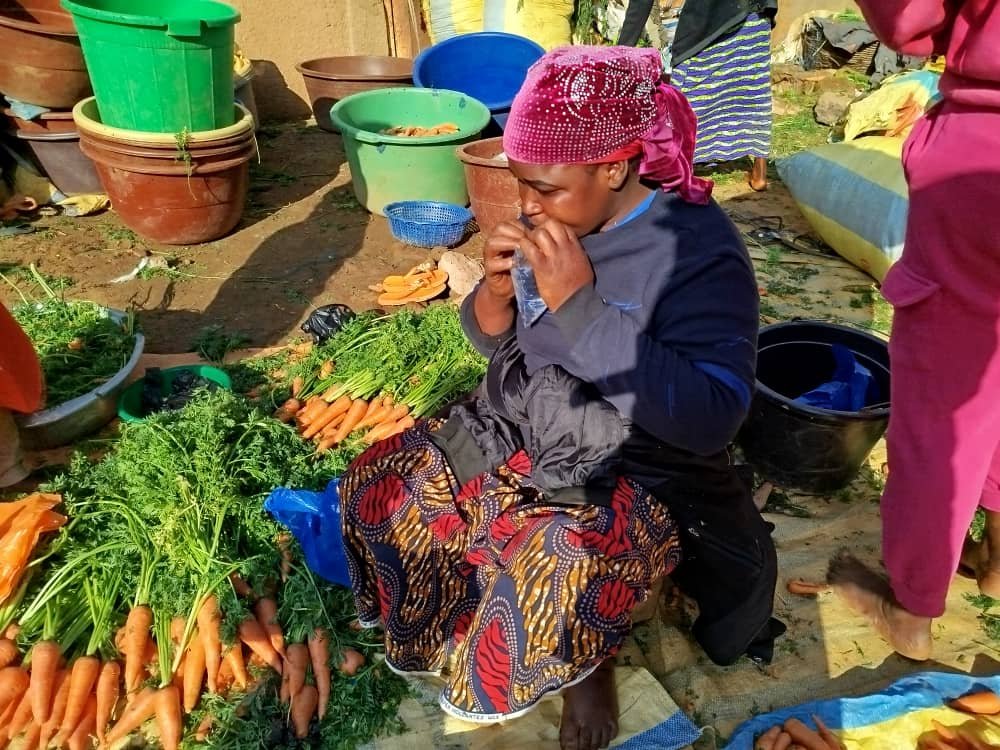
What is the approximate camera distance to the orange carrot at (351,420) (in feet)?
9.92

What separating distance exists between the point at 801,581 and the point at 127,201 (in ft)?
14.7

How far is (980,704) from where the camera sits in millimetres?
1942

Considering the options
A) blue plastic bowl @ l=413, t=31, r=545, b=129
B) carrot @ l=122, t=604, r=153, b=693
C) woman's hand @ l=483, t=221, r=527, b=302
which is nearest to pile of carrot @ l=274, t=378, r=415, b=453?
carrot @ l=122, t=604, r=153, b=693

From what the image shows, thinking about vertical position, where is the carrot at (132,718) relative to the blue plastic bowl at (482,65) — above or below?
→ below

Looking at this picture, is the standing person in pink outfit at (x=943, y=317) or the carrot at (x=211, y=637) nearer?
the standing person in pink outfit at (x=943, y=317)

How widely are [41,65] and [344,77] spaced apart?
2486mm

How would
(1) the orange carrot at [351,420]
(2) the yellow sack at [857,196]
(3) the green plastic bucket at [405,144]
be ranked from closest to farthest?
(1) the orange carrot at [351,420], (2) the yellow sack at [857,196], (3) the green plastic bucket at [405,144]

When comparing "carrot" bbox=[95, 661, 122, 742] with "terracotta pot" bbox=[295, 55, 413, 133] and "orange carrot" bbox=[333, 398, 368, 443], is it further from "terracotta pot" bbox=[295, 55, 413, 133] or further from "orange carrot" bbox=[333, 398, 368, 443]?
"terracotta pot" bbox=[295, 55, 413, 133]

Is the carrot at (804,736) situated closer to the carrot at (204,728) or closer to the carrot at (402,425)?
the carrot at (204,728)

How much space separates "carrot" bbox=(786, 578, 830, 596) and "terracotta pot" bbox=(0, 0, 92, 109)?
5389mm

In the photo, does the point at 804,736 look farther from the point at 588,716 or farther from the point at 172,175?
the point at 172,175

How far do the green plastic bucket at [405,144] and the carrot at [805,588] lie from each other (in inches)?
147

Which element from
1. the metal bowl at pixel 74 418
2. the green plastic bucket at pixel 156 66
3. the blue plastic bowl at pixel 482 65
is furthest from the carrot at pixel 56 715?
the blue plastic bowl at pixel 482 65

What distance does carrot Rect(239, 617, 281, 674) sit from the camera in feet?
7.14
